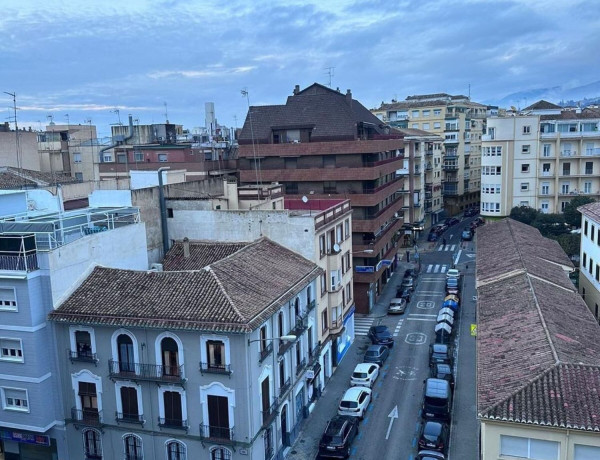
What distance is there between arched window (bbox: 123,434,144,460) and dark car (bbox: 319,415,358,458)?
10000 mm

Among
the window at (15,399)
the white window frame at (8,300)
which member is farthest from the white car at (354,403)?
the white window frame at (8,300)

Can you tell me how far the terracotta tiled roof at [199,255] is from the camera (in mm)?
38406

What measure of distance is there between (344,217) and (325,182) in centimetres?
1356

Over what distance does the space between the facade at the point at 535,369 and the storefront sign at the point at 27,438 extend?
2346cm

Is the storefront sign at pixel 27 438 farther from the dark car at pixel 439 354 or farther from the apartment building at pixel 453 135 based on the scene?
the apartment building at pixel 453 135

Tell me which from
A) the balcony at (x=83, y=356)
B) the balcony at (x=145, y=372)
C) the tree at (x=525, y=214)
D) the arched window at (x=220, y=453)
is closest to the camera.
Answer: the arched window at (x=220, y=453)

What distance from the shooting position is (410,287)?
6347cm

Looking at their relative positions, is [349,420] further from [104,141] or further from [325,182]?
[104,141]

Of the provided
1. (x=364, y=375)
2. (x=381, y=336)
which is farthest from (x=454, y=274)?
(x=364, y=375)

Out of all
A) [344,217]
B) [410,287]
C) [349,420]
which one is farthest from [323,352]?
[410,287]

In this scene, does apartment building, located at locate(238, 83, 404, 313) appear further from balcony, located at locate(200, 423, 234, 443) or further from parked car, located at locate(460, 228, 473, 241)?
balcony, located at locate(200, 423, 234, 443)

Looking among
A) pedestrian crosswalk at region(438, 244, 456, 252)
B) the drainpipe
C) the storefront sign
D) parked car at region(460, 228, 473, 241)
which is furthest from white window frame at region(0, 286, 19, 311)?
parked car at region(460, 228, 473, 241)

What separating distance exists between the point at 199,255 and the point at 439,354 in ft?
65.8

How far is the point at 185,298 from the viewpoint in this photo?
97.1ft
